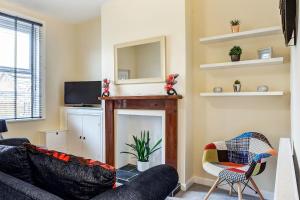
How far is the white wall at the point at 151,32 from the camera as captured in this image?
292cm

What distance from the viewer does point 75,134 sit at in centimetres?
403

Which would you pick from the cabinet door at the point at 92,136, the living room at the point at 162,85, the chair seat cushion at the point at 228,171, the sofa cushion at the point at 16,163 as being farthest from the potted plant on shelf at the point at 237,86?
the sofa cushion at the point at 16,163

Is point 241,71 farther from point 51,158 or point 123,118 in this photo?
point 51,158

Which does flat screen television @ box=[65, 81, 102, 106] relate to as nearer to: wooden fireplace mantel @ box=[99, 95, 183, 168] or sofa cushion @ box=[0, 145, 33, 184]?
wooden fireplace mantel @ box=[99, 95, 183, 168]

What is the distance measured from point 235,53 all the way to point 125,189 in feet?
7.20

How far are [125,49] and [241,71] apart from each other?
1.75 m

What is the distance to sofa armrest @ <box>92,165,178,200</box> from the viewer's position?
3.43ft

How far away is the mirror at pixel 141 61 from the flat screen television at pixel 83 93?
603 mm

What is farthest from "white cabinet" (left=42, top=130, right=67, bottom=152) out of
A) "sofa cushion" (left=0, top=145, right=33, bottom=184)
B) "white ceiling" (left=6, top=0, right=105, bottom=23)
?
"sofa cushion" (left=0, top=145, right=33, bottom=184)

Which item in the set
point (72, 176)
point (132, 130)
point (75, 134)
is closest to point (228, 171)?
point (72, 176)

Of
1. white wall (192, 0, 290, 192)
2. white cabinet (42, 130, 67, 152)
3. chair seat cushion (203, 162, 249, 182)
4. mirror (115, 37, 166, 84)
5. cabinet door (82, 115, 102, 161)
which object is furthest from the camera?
white cabinet (42, 130, 67, 152)

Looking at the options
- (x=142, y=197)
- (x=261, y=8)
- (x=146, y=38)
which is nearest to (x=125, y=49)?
(x=146, y=38)

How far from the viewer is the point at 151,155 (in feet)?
11.6

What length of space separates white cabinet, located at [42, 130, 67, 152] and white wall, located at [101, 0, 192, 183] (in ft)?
4.44
